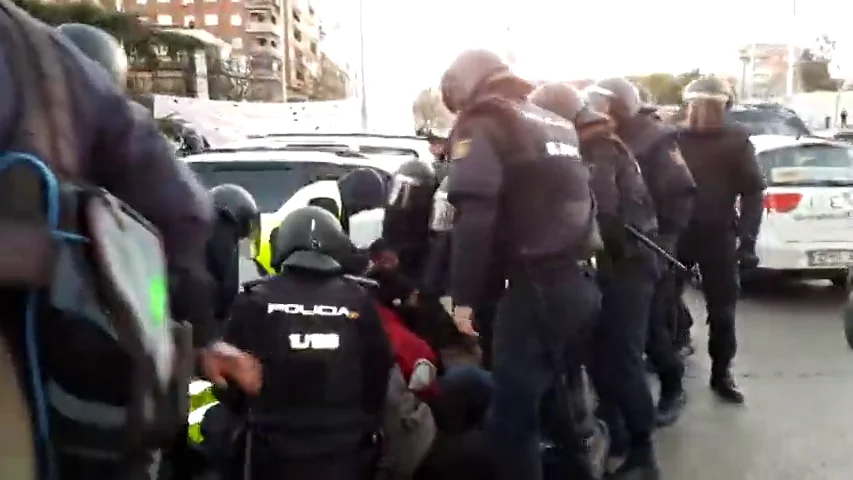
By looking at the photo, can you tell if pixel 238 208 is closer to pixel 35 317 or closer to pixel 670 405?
pixel 670 405

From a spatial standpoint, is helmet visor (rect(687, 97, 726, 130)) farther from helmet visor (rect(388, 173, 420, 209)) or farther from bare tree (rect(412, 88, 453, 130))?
bare tree (rect(412, 88, 453, 130))

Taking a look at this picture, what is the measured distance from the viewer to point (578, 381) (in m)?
4.37

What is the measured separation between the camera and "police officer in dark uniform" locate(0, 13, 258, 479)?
1402 millimetres

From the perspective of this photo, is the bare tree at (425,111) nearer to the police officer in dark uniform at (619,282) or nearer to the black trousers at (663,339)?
the black trousers at (663,339)

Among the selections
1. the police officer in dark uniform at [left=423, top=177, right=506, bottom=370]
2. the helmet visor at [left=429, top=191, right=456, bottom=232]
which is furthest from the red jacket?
the helmet visor at [left=429, top=191, right=456, bottom=232]

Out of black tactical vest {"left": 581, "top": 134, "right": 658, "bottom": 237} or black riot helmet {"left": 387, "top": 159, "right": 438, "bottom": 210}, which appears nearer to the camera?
black tactical vest {"left": 581, "top": 134, "right": 658, "bottom": 237}

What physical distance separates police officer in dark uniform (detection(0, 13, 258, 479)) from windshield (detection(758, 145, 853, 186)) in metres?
9.00

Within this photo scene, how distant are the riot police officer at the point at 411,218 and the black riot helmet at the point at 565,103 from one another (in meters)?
0.89

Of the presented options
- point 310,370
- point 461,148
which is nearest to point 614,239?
point 461,148

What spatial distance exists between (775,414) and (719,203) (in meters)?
1.25

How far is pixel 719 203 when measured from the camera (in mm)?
6051

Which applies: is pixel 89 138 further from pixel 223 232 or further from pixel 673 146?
pixel 673 146

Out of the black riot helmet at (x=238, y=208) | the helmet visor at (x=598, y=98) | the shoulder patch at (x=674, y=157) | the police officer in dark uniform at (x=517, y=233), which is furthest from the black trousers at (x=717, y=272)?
the black riot helmet at (x=238, y=208)

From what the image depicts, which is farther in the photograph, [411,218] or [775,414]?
[775,414]
